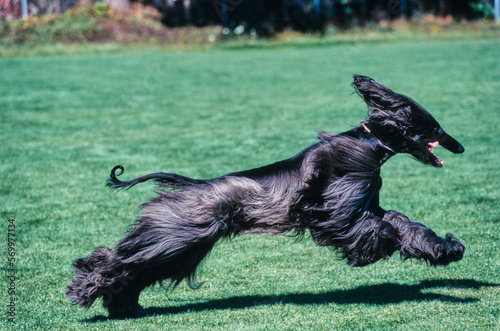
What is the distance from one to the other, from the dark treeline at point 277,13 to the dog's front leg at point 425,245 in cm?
1953

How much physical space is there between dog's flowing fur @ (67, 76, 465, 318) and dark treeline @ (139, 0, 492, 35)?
19.4 m

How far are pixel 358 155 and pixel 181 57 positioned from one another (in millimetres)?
14856

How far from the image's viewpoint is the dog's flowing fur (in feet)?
11.7

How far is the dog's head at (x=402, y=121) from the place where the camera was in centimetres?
376

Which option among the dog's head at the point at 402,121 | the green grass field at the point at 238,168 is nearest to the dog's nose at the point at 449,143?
the dog's head at the point at 402,121

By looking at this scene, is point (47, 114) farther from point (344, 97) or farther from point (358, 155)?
point (358, 155)

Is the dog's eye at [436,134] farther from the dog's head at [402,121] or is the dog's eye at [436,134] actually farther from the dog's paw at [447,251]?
the dog's paw at [447,251]

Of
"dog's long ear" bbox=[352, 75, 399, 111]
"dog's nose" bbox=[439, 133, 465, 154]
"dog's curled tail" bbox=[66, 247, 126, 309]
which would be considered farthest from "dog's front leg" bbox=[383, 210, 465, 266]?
"dog's curled tail" bbox=[66, 247, 126, 309]

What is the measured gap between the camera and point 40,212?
5.89 metres

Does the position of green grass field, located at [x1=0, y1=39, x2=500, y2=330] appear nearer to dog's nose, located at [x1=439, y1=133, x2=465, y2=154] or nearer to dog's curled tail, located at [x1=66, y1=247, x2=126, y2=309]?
dog's curled tail, located at [x1=66, y1=247, x2=126, y2=309]

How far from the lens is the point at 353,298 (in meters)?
3.96

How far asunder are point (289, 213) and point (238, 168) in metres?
3.59

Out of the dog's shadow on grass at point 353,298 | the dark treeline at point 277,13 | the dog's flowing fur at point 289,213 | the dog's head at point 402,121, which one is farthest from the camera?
the dark treeline at point 277,13

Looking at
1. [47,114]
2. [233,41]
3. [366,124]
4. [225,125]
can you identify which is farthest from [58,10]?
[366,124]
